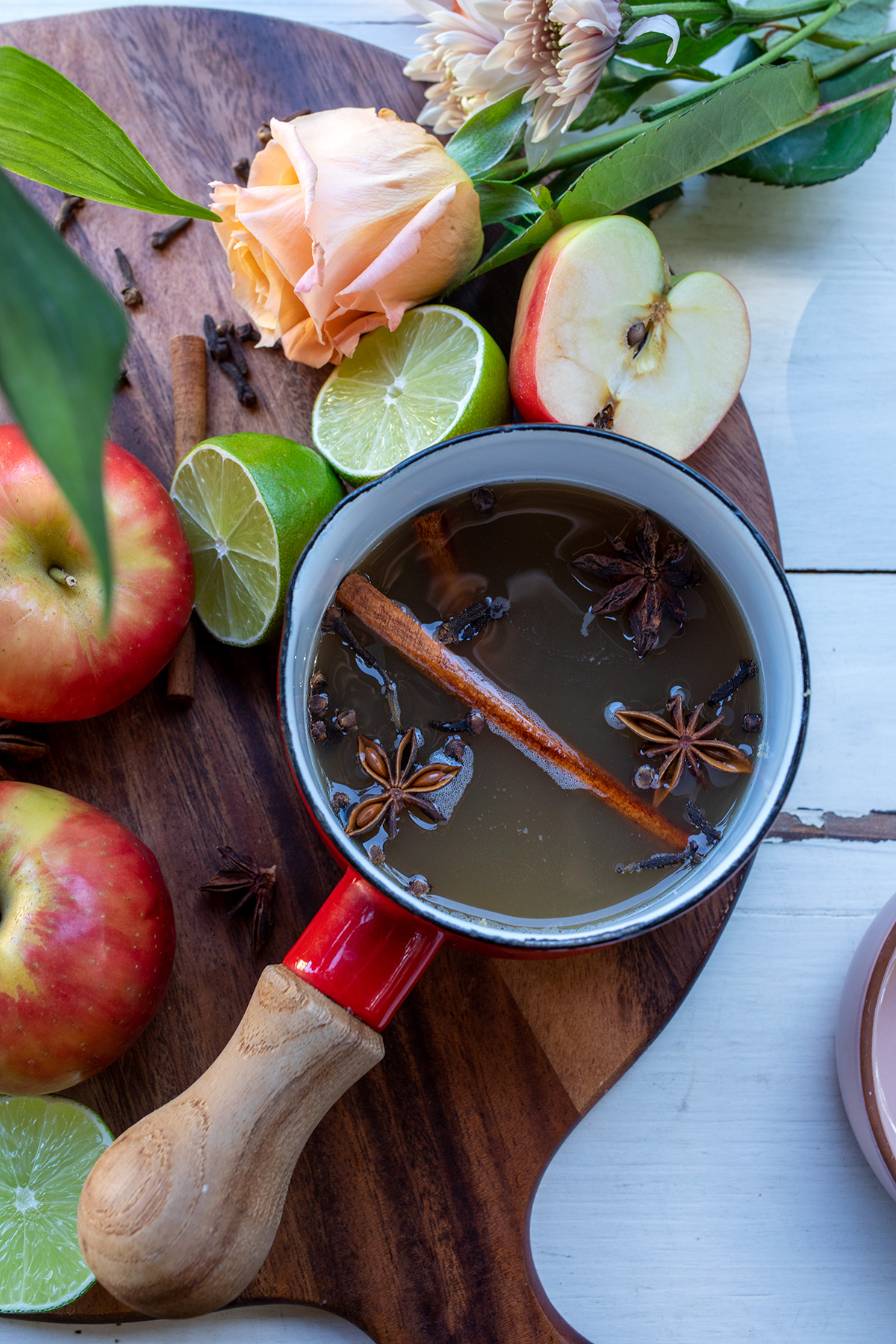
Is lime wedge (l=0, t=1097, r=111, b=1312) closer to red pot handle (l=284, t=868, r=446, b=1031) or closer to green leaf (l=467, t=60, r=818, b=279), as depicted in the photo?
red pot handle (l=284, t=868, r=446, b=1031)

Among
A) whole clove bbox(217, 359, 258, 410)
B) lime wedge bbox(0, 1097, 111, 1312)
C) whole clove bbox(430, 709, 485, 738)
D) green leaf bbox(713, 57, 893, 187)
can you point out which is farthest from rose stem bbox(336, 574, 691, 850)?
green leaf bbox(713, 57, 893, 187)

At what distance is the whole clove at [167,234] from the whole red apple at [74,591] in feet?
1.17

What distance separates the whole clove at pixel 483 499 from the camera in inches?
44.8

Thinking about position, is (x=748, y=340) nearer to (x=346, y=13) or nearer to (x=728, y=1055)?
(x=346, y=13)

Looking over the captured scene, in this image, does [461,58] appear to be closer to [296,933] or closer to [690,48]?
[690,48]

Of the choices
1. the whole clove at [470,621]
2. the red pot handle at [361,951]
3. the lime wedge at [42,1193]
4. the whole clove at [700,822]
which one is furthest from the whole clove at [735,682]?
the lime wedge at [42,1193]

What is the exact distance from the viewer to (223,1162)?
37.6 inches

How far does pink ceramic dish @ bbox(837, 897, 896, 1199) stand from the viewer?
1183 millimetres

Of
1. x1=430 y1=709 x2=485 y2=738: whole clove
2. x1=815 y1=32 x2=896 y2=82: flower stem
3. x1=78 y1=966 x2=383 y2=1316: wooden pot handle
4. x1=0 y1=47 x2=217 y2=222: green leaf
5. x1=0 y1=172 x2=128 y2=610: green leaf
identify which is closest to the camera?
x1=0 y1=172 x2=128 y2=610: green leaf

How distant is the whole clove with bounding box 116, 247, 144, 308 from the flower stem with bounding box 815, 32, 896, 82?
3.22ft

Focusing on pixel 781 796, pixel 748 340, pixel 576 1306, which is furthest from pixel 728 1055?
pixel 748 340

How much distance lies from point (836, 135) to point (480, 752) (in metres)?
1.03

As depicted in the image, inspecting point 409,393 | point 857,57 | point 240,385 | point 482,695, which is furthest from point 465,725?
point 857,57

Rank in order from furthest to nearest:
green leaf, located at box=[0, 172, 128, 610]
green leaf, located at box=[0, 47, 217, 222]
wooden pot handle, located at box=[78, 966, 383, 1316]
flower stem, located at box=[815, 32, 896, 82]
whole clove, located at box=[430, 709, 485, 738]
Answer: flower stem, located at box=[815, 32, 896, 82]
whole clove, located at box=[430, 709, 485, 738]
green leaf, located at box=[0, 47, 217, 222]
wooden pot handle, located at box=[78, 966, 383, 1316]
green leaf, located at box=[0, 172, 128, 610]
